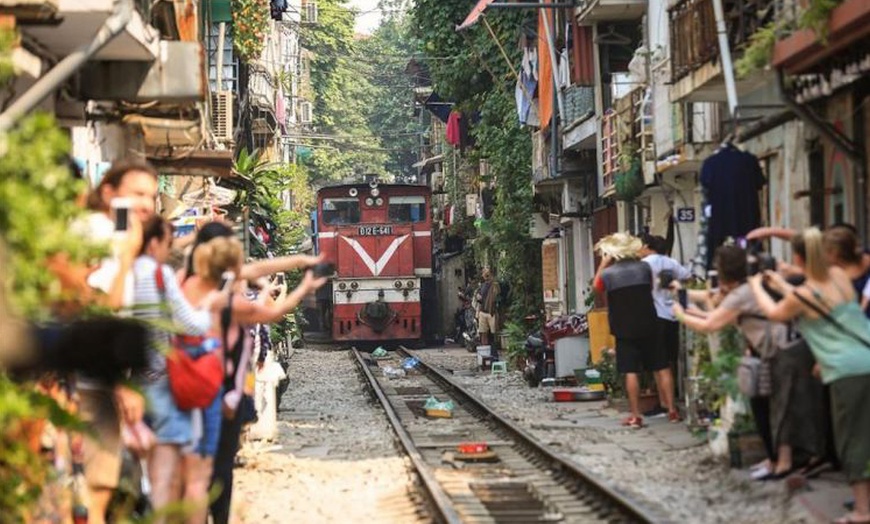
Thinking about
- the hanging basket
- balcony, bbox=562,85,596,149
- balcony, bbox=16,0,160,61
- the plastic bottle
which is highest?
balcony, bbox=562,85,596,149

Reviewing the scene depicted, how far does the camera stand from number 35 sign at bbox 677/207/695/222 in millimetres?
19245

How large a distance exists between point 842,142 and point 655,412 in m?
4.40

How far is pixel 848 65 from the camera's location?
12.1m

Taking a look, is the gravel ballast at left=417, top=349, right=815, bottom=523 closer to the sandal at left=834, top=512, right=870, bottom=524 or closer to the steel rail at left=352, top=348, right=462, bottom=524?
the sandal at left=834, top=512, right=870, bottom=524

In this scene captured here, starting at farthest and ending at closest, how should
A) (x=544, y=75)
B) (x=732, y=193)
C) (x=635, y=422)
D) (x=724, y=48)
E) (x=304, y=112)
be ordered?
(x=304, y=112) → (x=544, y=75) → (x=635, y=422) → (x=724, y=48) → (x=732, y=193)

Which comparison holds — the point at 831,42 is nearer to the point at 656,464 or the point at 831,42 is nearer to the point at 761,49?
the point at 761,49

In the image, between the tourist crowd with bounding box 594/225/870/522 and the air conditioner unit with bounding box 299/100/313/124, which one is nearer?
the tourist crowd with bounding box 594/225/870/522

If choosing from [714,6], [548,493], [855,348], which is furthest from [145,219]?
[714,6]

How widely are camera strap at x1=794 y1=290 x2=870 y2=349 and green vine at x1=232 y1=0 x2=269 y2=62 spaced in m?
18.8

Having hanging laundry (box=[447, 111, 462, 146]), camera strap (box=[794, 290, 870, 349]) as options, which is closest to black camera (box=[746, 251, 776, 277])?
camera strap (box=[794, 290, 870, 349])

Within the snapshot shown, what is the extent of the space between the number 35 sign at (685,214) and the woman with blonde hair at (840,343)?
9.64m

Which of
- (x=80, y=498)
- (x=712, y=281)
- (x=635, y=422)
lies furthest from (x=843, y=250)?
(x=635, y=422)

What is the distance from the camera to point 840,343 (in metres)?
9.12

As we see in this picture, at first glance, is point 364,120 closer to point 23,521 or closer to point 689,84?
point 689,84
